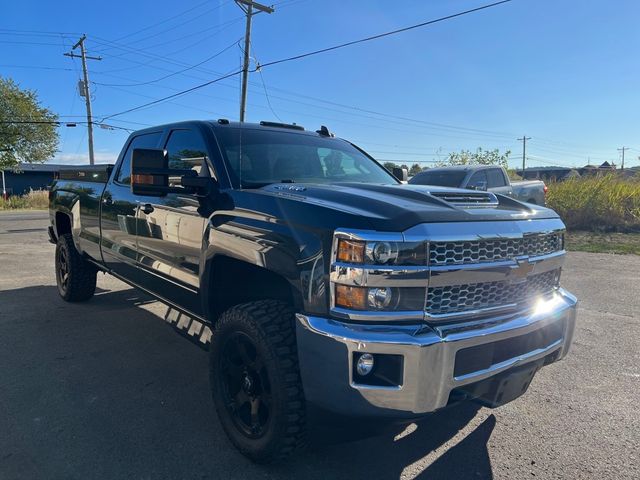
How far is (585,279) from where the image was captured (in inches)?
290

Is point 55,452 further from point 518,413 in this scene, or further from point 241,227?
point 518,413

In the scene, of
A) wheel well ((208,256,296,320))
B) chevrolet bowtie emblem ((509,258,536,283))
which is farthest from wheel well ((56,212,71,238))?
chevrolet bowtie emblem ((509,258,536,283))

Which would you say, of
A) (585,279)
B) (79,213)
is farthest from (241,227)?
(585,279)

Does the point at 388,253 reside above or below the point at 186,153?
below

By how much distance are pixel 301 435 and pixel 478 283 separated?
113 cm

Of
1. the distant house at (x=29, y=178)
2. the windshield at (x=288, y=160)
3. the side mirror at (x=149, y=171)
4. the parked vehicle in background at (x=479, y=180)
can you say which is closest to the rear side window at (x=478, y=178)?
the parked vehicle in background at (x=479, y=180)

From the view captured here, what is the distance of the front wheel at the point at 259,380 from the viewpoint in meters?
2.29

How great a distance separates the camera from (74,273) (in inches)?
223

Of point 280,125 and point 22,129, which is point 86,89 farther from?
point 280,125

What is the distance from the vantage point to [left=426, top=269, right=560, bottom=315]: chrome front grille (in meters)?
2.21

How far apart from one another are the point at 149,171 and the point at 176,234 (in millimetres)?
643

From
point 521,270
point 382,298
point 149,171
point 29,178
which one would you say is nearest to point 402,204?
point 382,298

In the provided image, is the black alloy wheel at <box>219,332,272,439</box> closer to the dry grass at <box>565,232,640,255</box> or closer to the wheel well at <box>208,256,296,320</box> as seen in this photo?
the wheel well at <box>208,256,296,320</box>

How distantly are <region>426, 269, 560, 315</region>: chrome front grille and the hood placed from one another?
1.08 feet
